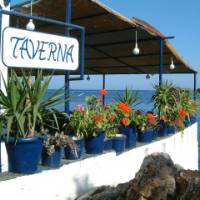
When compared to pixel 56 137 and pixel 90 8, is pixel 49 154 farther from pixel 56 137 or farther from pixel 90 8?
pixel 90 8

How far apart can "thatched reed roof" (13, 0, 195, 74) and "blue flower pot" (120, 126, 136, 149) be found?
1.82m

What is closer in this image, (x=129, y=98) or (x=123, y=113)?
(x=123, y=113)

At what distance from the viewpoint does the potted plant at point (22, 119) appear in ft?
12.9

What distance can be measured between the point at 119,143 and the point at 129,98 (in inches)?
56.0

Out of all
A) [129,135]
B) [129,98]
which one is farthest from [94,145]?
[129,98]

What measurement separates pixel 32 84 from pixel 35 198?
3.51 feet

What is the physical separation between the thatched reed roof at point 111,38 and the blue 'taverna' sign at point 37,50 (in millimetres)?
1889

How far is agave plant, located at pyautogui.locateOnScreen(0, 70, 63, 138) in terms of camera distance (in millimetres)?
3969

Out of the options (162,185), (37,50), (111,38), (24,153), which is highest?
(111,38)

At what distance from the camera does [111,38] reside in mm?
9031

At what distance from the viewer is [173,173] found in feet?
12.6

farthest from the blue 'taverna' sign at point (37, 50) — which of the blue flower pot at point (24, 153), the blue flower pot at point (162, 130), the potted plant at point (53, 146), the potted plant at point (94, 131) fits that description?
the blue flower pot at point (162, 130)

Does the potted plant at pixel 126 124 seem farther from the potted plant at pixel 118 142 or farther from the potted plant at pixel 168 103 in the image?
the potted plant at pixel 168 103

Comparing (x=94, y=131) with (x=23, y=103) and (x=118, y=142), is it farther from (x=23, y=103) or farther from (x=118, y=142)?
(x=23, y=103)
